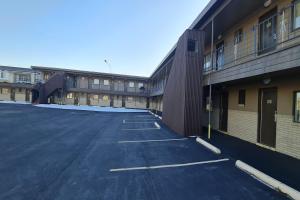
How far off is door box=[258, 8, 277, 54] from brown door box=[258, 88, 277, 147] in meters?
1.80

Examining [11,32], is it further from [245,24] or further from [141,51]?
[245,24]

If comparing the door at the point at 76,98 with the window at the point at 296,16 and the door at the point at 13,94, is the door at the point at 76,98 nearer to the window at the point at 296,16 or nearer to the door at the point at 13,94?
the door at the point at 13,94

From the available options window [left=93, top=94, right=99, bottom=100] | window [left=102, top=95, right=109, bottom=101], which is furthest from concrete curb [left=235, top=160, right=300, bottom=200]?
window [left=93, top=94, right=99, bottom=100]

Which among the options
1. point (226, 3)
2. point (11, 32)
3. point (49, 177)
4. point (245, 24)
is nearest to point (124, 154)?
point (49, 177)

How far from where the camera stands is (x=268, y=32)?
6816mm

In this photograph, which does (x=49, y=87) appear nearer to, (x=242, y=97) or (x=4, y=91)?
(x=4, y=91)

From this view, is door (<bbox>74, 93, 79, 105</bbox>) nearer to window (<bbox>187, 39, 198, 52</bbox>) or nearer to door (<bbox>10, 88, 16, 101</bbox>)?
door (<bbox>10, 88, 16, 101</bbox>)

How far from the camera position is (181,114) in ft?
28.8

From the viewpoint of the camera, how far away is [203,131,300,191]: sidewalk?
12.8ft

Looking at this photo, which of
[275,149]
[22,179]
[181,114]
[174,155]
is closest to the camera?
[22,179]

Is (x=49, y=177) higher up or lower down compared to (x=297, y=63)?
lower down

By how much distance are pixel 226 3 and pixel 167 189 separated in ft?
22.9

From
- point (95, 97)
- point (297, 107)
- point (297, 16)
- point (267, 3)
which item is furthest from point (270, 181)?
point (95, 97)

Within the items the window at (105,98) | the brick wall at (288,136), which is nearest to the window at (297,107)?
the brick wall at (288,136)
